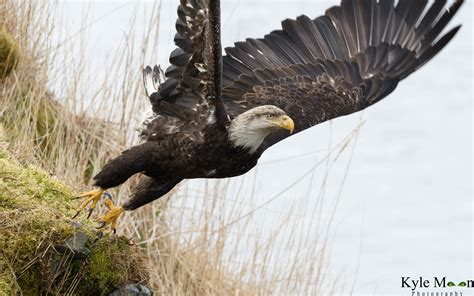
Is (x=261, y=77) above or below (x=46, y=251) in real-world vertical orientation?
above

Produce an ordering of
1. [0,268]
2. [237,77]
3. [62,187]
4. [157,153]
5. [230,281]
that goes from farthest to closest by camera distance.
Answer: [230,281]
[237,77]
[157,153]
[62,187]
[0,268]

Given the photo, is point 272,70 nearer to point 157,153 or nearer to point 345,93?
point 345,93

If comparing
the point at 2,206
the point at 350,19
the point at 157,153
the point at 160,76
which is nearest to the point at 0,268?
the point at 2,206

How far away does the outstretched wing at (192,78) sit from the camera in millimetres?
5852

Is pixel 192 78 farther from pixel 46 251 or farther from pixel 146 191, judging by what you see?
pixel 46 251

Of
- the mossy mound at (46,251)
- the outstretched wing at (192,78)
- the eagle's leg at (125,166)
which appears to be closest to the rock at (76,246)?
the mossy mound at (46,251)

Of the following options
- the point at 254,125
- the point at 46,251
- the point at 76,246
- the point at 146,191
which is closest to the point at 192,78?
the point at 254,125

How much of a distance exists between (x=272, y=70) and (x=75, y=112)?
217 centimetres

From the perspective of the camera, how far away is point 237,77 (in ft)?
24.1

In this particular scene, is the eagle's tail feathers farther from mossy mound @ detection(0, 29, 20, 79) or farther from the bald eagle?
mossy mound @ detection(0, 29, 20, 79)

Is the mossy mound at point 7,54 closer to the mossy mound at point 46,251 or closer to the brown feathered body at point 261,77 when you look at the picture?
the brown feathered body at point 261,77

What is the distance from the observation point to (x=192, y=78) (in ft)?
20.4

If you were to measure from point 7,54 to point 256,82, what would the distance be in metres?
2.96

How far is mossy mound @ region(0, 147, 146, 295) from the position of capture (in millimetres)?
4797
